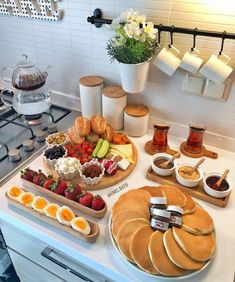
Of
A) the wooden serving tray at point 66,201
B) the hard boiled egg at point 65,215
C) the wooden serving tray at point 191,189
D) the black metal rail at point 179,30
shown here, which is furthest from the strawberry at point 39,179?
the black metal rail at point 179,30

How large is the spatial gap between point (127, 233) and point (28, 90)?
0.87 m

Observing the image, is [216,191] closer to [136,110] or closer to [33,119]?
[136,110]

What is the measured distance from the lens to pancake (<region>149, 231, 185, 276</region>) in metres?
0.64

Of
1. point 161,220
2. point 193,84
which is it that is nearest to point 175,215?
point 161,220

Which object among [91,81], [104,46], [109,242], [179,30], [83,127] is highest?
[179,30]

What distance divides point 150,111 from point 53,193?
0.56 meters

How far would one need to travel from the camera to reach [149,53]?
0.92 m

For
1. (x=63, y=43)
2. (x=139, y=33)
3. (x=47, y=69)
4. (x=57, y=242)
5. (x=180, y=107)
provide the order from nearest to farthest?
(x=57, y=242)
(x=139, y=33)
(x=180, y=107)
(x=63, y=43)
(x=47, y=69)

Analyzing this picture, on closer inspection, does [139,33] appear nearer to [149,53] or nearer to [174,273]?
[149,53]

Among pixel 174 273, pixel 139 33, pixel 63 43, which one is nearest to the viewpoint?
pixel 174 273

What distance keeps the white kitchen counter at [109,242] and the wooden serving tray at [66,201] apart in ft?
0.09

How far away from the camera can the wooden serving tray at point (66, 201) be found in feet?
2.62

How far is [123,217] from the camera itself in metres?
0.73

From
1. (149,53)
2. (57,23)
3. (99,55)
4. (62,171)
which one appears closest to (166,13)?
(149,53)
